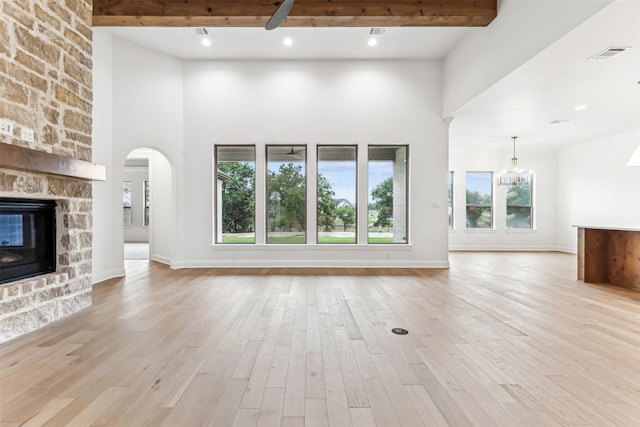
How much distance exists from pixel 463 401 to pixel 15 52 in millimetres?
4444

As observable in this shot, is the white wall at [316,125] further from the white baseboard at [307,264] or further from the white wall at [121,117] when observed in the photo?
the white wall at [121,117]

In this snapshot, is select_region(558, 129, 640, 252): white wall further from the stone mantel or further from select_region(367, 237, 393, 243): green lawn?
the stone mantel

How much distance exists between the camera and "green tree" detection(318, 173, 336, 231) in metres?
6.69

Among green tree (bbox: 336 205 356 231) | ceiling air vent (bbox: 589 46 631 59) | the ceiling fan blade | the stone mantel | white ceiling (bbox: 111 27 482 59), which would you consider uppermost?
white ceiling (bbox: 111 27 482 59)

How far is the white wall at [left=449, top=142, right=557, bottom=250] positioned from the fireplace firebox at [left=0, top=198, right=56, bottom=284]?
948cm

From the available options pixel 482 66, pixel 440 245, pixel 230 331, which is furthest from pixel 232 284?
pixel 482 66

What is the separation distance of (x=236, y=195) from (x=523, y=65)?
5298 mm

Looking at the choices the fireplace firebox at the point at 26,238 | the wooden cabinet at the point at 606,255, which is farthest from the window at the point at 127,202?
the wooden cabinet at the point at 606,255

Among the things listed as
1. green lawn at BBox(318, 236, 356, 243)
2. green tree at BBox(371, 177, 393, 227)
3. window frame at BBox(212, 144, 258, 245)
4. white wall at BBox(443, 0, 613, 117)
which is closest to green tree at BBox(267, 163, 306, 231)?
window frame at BBox(212, 144, 258, 245)

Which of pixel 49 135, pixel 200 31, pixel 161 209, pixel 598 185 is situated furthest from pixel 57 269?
pixel 598 185

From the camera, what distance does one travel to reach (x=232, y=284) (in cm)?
502

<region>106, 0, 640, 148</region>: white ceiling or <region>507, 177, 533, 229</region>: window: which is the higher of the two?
<region>106, 0, 640, 148</region>: white ceiling

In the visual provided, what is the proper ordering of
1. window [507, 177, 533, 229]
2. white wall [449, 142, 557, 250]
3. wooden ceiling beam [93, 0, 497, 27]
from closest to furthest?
wooden ceiling beam [93, 0, 497, 27]
white wall [449, 142, 557, 250]
window [507, 177, 533, 229]

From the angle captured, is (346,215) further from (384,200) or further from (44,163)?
(44,163)
